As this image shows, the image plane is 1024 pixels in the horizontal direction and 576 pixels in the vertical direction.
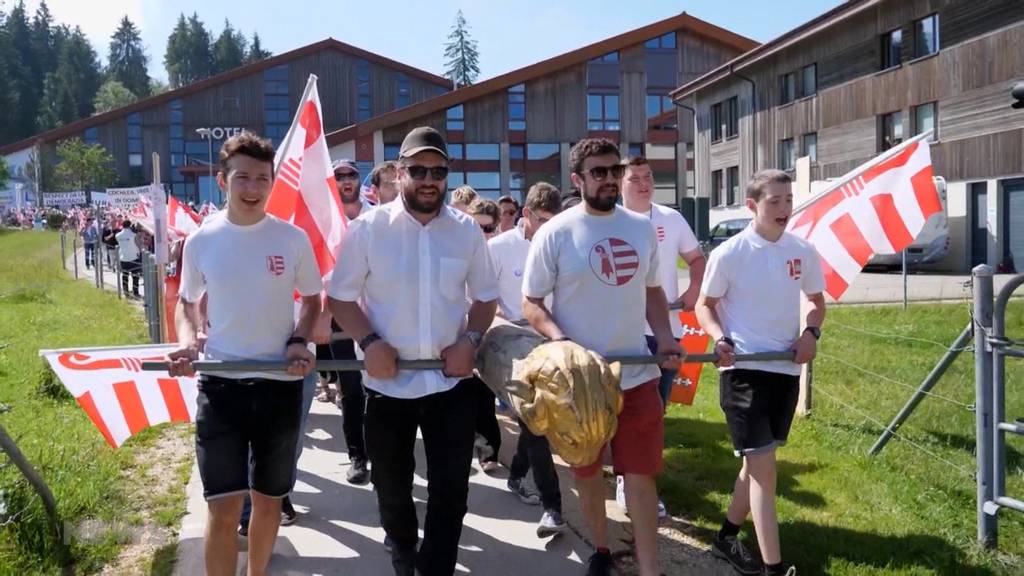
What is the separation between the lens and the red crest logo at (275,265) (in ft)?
11.6

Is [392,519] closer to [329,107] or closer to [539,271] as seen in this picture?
[539,271]

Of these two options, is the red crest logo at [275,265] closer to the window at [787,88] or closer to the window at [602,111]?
the window at [787,88]

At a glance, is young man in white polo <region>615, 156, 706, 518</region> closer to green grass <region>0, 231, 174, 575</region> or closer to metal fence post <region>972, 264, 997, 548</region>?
metal fence post <region>972, 264, 997, 548</region>

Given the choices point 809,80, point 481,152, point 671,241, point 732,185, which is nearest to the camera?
point 671,241

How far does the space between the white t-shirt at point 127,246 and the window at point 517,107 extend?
22321mm

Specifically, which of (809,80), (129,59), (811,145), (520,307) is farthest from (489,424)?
(129,59)

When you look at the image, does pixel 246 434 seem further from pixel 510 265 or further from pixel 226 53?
pixel 226 53

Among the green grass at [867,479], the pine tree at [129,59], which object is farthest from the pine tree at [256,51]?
the green grass at [867,479]

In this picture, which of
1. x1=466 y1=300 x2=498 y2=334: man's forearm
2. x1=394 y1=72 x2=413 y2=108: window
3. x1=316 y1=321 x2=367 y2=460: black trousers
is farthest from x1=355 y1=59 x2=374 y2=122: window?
x1=466 y1=300 x2=498 y2=334: man's forearm

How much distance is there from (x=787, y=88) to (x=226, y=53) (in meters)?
106

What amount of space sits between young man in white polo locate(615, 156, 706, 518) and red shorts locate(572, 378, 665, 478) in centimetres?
128

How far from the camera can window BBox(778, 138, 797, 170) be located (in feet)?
102

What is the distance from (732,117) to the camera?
3566 centimetres

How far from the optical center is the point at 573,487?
5.63 m
